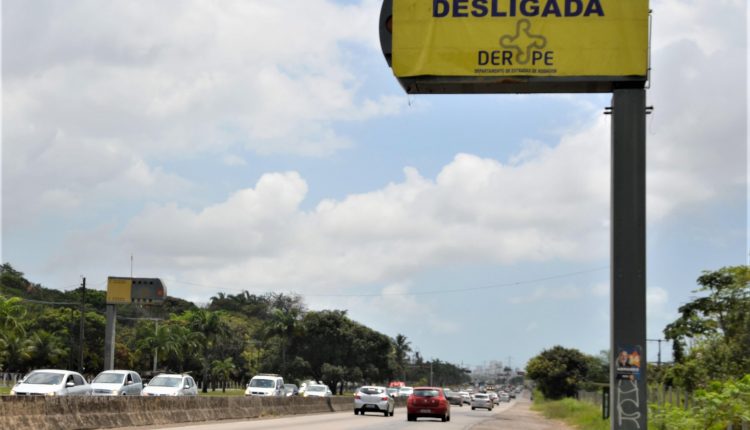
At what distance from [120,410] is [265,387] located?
75.5ft

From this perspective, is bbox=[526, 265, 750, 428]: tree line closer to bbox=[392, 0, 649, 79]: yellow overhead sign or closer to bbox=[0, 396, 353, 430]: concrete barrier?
bbox=[392, 0, 649, 79]: yellow overhead sign

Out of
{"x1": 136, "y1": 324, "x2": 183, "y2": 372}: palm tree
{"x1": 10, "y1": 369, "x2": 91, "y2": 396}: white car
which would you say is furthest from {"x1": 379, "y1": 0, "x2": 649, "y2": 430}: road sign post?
{"x1": 136, "y1": 324, "x2": 183, "y2": 372}: palm tree

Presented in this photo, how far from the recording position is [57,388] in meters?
30.8

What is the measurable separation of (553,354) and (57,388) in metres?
82.7

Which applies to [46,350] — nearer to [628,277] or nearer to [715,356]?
[715,356]

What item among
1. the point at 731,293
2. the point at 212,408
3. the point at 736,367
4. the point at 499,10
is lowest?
the point at 212,408

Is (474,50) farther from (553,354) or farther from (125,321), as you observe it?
(125,321)

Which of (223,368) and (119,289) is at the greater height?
(119,289)

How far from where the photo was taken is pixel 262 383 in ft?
161

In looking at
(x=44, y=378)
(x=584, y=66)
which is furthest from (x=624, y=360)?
(x=44, y=378)

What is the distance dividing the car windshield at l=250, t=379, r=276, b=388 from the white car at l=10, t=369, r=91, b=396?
675 inches

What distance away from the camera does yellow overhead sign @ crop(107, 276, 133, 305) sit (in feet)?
235

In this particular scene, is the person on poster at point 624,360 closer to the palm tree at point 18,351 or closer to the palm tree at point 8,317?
the palm tree at point 8,317

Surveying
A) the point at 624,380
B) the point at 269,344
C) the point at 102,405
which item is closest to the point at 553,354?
the point at 269,344
